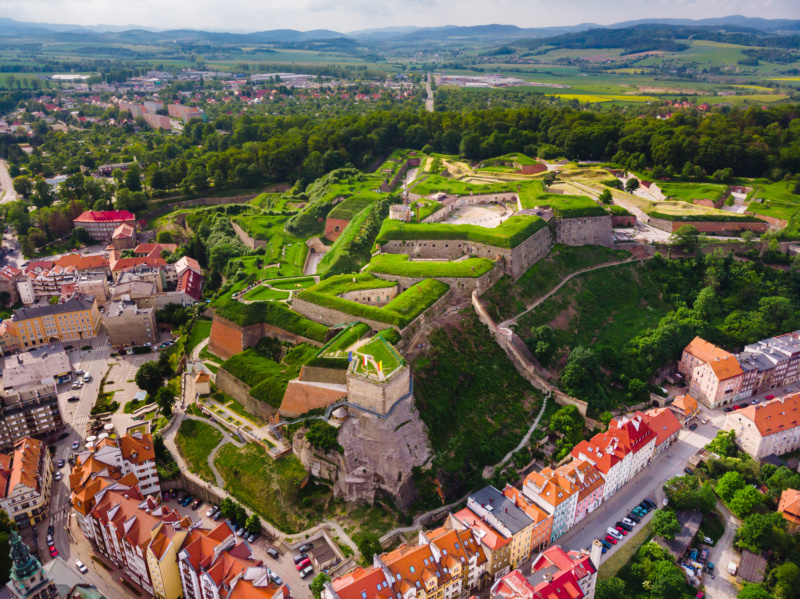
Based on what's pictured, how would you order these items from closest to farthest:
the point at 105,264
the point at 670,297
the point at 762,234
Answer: the point at 670,297
the point at 762,234
the point at 105,264

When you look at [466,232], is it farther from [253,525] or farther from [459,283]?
[253,525]

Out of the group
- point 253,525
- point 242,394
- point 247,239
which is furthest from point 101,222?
point 253,525

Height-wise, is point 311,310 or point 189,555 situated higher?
point 311,310

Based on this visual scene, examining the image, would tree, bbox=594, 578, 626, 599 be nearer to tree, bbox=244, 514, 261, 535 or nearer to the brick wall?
tree, bbox=244, 514, 261, 535

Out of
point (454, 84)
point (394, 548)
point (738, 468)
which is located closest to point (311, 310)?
point (394, 548)

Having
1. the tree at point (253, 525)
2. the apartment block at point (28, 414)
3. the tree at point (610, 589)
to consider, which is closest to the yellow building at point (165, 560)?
the tree at point (253, 525)

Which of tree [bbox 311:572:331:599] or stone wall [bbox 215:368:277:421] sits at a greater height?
stone wall [bbox 215:368:277:421]

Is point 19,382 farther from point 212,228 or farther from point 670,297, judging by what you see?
point 670,297

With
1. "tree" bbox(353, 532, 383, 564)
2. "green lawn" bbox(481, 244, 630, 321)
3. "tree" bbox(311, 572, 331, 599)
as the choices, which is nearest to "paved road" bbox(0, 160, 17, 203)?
"green lawn" bbox(481, 244, 630, 321)
